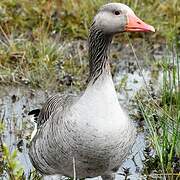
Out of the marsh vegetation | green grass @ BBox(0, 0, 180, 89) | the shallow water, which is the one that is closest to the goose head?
the marsh vegetation

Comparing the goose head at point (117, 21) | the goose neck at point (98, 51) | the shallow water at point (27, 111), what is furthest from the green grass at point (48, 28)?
the goose head at point (117, 21)

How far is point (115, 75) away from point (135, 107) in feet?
3.65

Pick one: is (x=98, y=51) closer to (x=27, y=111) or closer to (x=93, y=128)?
(x=93, y=128)

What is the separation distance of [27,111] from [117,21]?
253cm

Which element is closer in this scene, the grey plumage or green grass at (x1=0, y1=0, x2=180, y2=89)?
the grey plumage

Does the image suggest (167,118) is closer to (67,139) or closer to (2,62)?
(67,139)

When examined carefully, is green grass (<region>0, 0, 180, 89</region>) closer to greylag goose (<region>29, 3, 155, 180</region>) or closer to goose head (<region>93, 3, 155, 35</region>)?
greylag goose (<region>29, 3, 155, 180</region>)

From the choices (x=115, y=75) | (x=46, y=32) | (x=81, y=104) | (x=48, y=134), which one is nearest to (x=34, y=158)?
(x=48, y=134)

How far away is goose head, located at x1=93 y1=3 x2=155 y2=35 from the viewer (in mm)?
4938

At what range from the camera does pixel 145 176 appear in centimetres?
A: 562

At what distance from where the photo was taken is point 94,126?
15.3 ft

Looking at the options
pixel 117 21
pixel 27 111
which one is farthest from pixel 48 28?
pixel 117 21

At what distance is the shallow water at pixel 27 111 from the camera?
609cm

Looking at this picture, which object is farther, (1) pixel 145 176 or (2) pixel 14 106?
(2) pixel 14 106
